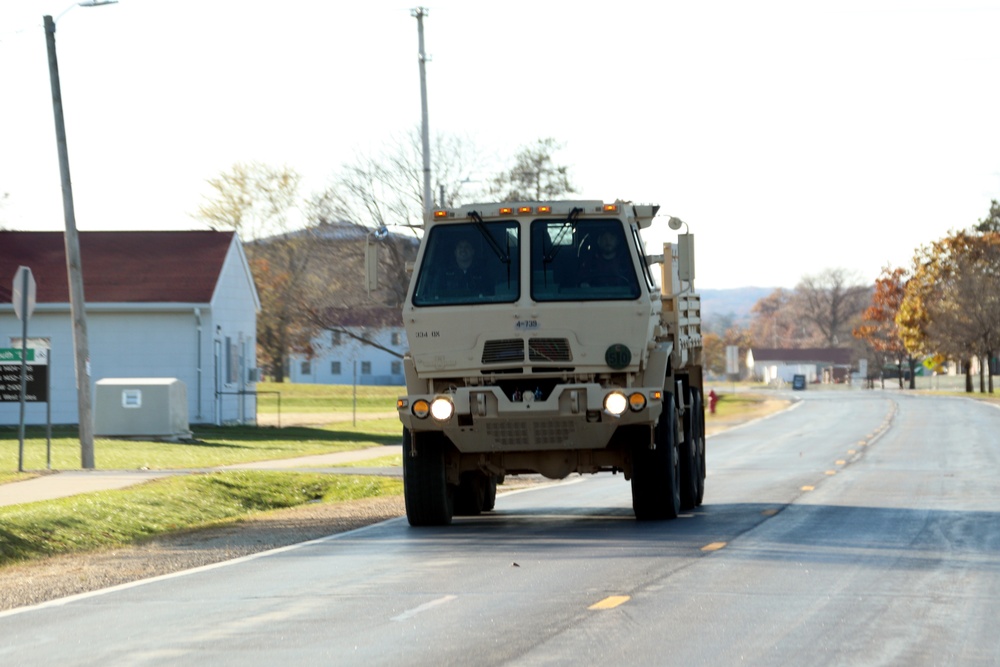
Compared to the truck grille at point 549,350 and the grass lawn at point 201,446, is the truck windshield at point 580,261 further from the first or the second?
the grass lawn at point 201,446

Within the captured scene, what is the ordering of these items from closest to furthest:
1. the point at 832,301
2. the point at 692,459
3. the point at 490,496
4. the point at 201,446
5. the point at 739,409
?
the point at 692,459
the point at 490,496
the point at 201,446
the point at 739,409
the point at 832,301

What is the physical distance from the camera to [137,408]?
3438 cm

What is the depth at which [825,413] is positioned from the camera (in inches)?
2325

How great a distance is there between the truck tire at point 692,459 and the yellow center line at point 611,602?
7355mm

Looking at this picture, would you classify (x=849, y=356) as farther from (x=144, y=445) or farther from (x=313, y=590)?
(x=313, y=590)

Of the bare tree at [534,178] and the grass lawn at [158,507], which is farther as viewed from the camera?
the bare tree at [534,178]

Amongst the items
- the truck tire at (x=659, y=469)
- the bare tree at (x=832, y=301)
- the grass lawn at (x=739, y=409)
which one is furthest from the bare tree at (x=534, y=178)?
the bare tree at (x=832, y=301)

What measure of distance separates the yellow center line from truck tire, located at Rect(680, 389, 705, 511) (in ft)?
24.1

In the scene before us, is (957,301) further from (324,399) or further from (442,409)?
(442,409)

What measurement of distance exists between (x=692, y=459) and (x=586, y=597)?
7893mm

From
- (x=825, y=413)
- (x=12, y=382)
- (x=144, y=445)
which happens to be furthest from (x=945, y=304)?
(x=12, y=382)

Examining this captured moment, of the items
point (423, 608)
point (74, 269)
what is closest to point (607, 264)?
point (423, 608)

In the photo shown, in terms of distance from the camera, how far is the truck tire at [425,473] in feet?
52.5

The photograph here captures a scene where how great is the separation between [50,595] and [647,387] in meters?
6.20
